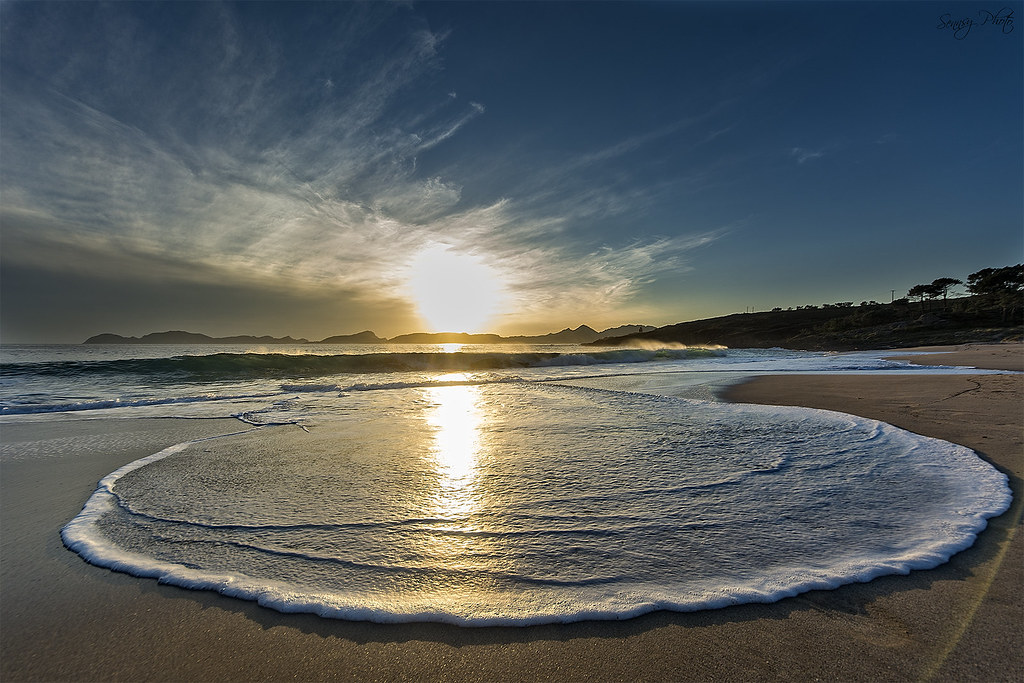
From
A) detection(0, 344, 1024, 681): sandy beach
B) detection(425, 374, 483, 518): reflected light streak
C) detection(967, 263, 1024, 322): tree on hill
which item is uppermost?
detection(967, 263, 1024, 322): tree on hill

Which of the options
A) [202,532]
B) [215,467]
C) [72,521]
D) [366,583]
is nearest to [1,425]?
[215,467]

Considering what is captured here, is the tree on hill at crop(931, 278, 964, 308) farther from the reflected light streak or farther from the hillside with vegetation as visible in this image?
the reflected light streak

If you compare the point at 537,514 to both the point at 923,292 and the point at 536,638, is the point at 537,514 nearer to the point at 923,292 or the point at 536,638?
the point at 536,638

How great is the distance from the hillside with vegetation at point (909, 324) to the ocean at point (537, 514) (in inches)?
2003

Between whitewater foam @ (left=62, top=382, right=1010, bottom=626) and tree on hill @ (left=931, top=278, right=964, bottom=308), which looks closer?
whitewater foam @ (left=62, top=382, right=1010, bottom=626)

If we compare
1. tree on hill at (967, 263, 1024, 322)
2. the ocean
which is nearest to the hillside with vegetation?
tree on hill at (967, 263, 1024, 322)

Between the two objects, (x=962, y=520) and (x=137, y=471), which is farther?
(x=137, y=471)

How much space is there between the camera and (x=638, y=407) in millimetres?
8406

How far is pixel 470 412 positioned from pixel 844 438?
5895mm

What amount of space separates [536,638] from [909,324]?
73.2 meters

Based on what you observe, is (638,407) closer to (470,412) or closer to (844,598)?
(470,412)

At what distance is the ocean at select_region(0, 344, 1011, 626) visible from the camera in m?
2.37

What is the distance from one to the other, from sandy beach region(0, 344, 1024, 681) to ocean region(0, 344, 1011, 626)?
107mm

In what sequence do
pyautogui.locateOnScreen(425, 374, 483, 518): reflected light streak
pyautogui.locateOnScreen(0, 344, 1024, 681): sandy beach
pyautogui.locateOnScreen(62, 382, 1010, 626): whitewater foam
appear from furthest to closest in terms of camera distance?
pyautogui.locateOnScreen(425, 374, 483, 518): reflected light streak → pyautogui.locateOnScreen(62, 382, 1010, 626): whitewater foam → pyautogui.locateOnScreen(0, 344, 1024, 681): sandy beach
